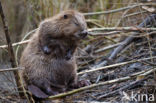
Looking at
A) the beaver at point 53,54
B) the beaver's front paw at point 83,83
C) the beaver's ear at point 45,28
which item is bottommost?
the beaver's front paw at point 83,83

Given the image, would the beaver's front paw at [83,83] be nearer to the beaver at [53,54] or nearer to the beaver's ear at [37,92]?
the beaver at [53,54]

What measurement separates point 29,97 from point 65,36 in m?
0.98

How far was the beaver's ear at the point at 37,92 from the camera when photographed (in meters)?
3.72

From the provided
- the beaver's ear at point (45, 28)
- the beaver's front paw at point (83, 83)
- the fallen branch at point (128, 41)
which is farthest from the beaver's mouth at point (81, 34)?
the fallen branch at point (128, 41)

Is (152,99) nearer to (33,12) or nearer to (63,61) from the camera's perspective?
(63,61)

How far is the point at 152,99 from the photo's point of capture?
3.44 m

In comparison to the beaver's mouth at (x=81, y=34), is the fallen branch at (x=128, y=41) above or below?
below

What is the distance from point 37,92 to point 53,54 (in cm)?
62

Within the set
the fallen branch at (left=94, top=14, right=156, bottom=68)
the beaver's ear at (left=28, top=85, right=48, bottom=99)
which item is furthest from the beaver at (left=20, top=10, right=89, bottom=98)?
the fallen branch at (left=94, top=14, right=156, bottom=68)

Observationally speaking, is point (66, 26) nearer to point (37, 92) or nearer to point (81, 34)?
point (81, 34)

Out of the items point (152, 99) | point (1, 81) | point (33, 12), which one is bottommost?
point (152, 99)

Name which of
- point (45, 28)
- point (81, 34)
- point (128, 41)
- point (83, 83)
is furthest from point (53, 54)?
point (128, 41)

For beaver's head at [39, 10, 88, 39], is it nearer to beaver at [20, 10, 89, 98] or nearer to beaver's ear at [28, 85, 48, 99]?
beaver at [20, 10, 89, 98]

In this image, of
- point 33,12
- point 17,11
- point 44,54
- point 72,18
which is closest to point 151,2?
point 72,18
